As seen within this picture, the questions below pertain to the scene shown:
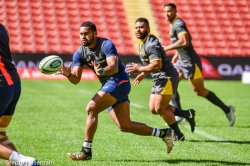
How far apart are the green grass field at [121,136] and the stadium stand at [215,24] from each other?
448 inches

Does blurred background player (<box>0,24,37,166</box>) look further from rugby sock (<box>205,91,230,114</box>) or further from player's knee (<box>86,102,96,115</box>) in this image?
rugby sock (<box>205,91,230,114</box>)

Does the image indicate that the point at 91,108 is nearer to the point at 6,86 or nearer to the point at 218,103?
the point at 6,86

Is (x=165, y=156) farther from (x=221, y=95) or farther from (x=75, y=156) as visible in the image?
(x=221, y=95)

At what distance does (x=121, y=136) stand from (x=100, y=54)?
2.63 m

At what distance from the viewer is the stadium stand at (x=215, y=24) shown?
28.4m

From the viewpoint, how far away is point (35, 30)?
2745 centimetres

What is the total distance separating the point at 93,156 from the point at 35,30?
65.6 feet

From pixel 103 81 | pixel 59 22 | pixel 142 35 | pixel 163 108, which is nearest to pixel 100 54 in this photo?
pixel 103 81

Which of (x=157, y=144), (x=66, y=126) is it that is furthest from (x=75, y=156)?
(x=66, y=126)

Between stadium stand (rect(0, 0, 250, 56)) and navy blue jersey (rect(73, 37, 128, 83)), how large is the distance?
18245 mm

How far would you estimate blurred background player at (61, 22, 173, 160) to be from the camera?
7.70 metres

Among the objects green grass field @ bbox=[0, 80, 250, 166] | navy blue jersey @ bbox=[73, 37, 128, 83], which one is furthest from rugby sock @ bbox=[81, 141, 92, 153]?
navy blue jersey @ bbox=[73, 37, 128, 83]

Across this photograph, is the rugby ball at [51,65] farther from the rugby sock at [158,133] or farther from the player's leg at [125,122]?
the rugby sock at [158,133]

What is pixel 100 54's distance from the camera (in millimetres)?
7852
